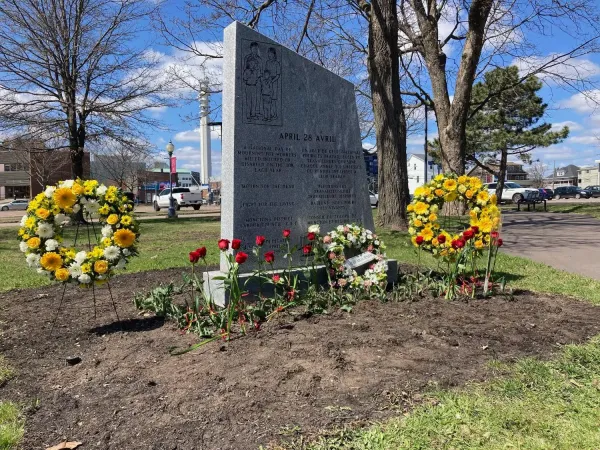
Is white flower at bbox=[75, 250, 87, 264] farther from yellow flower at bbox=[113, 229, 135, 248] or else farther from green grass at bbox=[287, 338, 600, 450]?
green grass at bbox=[287, 338, 600, 450]

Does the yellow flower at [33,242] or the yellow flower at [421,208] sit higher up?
the yellow flower at [421,208]

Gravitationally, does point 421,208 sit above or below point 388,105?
below

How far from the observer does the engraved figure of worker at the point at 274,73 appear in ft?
18.3

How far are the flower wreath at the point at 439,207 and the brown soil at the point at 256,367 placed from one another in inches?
28.9

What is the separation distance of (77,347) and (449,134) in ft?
50.6

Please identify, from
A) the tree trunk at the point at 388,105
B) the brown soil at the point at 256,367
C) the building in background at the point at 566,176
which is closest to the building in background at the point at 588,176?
the building in background at the point at 566,176

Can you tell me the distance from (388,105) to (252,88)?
733 cm

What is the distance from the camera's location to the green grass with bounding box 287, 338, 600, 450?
8.26 feet

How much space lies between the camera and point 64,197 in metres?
4.41

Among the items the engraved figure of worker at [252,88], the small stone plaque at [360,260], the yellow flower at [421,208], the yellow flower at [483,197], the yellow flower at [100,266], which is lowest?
the small stone plaque at [360,260]

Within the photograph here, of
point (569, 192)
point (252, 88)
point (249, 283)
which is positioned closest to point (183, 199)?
point (252, 88)

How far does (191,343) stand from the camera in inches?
160

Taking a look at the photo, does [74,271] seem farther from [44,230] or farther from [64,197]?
[64,197]

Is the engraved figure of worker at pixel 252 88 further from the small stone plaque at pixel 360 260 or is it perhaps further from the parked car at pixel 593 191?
the parked car at pixel 593 191
